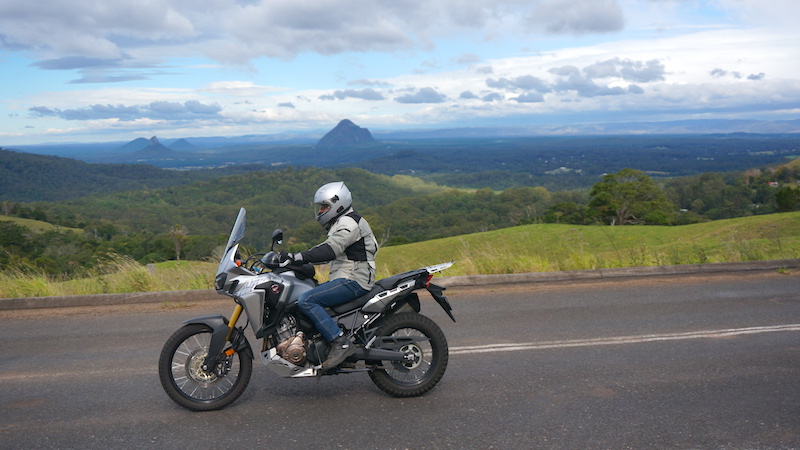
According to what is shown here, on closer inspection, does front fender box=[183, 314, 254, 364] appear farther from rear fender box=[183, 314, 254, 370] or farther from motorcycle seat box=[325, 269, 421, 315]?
motorcycle seat box=[325, 269, 421, 315]

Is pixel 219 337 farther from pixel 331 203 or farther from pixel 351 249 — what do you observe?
pixel 331 203

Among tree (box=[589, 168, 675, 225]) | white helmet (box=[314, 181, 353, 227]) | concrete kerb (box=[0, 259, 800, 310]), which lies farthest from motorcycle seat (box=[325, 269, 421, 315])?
tree (box=[589, 168, 675, 225])

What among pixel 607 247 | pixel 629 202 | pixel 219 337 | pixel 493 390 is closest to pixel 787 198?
pixel 629 202

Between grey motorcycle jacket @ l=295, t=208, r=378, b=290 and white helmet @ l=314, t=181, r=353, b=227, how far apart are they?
0.06 meters

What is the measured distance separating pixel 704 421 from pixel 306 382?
11.2 ft

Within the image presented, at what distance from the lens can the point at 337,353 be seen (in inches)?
197

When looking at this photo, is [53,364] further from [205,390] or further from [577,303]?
[577,303]

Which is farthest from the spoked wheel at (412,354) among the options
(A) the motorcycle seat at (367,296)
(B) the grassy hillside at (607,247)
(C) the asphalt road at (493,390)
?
(B) the grassy hillside at (607,247)

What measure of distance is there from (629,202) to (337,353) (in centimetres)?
7404

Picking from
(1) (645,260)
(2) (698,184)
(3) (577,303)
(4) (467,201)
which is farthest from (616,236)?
(4) (467,201)

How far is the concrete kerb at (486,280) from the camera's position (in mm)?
9078

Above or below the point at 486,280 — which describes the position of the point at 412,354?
above

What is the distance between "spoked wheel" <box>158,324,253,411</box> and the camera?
16.1ft

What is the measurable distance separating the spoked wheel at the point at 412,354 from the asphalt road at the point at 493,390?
0.14 meters
